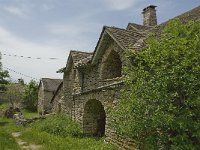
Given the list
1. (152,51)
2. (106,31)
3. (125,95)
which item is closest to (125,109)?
(125,95)

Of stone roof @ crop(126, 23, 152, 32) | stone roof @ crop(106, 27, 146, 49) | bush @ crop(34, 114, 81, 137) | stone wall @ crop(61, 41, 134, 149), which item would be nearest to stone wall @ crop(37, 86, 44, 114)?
stone wall @ crop(61, 41, 134, 149)

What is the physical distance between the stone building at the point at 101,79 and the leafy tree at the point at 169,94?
135 inches

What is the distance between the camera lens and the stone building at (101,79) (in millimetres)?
14828

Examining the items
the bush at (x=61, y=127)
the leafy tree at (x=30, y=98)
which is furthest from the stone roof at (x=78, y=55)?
the leafy tree at (x=30, y=98)

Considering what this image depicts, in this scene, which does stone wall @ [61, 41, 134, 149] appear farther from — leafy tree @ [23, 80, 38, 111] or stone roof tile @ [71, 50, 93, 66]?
leafy tree @ [23, 80, 38, 111]

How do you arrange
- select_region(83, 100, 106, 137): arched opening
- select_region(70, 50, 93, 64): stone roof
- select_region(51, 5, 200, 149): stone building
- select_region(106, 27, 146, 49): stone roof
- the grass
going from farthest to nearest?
select_region(70, 50, 93, 64): stone roof → select_region(83, 100, 106, 137): arched opening → select_region(106, 27, 146, 49): stone roof → select_region(51, 5, 200, 149): stone building → the grass

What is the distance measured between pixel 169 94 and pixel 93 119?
10675mm

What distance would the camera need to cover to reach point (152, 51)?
9.62 metres

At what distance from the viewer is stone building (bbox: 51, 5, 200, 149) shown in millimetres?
14828

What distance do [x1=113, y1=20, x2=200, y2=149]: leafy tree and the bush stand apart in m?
8.85

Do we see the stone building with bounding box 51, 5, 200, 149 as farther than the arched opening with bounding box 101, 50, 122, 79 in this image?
No

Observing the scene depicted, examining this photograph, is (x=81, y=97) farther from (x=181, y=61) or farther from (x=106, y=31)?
(x=181, y=61)

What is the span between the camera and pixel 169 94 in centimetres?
905

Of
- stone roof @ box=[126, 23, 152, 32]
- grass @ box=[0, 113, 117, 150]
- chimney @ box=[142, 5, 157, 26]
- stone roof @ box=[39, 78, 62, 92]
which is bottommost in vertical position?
grass @ box=[0, 113, 117, 150]
